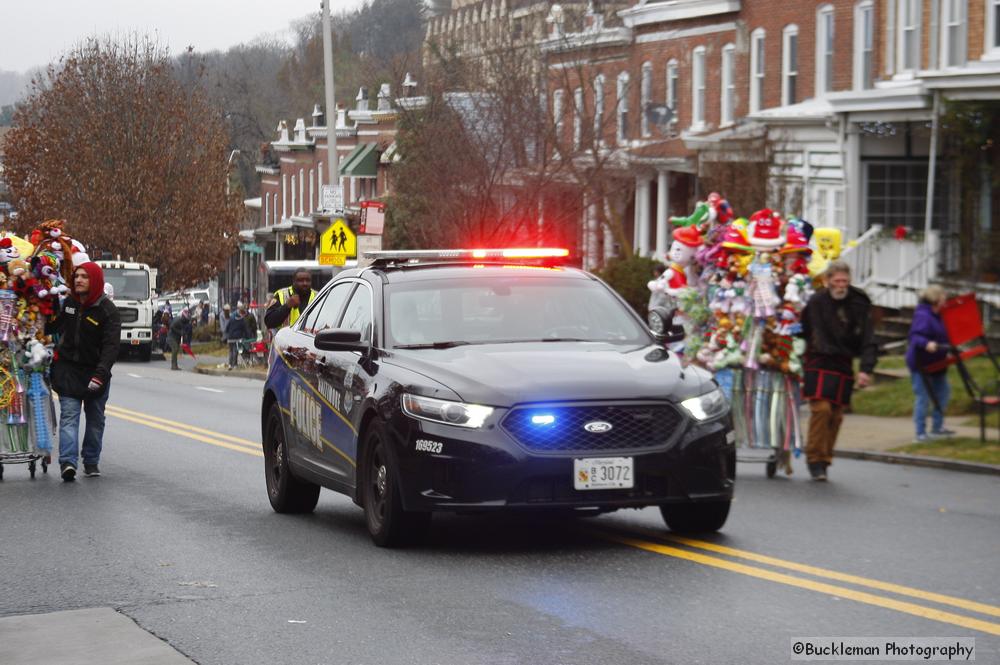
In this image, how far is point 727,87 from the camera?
137 feet

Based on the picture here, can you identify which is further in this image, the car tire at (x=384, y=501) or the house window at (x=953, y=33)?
the house window at (x=953, y=33)

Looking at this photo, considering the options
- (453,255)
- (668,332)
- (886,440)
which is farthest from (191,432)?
(668,332)

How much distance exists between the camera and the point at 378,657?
723cm

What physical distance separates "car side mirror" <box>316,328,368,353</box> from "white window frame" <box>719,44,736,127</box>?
31748mm

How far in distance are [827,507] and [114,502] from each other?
5.30 meters

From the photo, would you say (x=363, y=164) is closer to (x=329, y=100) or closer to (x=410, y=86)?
(x=410, y=86)

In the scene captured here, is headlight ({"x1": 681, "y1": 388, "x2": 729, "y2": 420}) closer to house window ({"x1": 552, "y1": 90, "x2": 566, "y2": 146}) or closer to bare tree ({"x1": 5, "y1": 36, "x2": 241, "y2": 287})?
house window ({"x1": 552, "y1": 90, "x2": 566, "y2": 146})

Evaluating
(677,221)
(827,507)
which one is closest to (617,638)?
(827,507)

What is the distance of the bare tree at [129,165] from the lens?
220 feet

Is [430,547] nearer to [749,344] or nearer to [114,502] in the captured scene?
[114,502]

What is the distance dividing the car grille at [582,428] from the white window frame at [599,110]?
30.5 m

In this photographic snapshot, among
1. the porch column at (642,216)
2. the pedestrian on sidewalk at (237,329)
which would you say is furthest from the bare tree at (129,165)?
the porch column at (642,216)

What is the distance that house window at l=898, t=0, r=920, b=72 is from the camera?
108 ft

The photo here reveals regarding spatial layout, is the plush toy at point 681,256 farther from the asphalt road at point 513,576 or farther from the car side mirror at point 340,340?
the car side mirror at point 340,340
